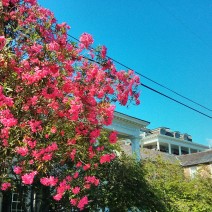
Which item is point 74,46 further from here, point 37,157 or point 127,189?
point 127,189

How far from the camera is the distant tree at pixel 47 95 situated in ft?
20.0

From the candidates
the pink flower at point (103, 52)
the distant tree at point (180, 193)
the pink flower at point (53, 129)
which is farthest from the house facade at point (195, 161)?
the pink flower at point (53, 129)

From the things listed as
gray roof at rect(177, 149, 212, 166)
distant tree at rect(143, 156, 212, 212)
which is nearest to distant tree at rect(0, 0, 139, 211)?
distant tree at rect(143, 156, 212, 212)

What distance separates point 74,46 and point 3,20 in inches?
62.3

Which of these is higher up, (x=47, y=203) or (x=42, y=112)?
(x=42, y=112)

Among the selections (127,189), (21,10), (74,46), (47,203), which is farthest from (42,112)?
(127,189)

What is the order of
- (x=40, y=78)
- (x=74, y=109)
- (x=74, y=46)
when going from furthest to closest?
(x=74, y=46) < (x=74, y=109) < (x=40, y=78)

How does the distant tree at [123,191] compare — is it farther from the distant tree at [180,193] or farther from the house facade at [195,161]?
the house facade at [195,161]

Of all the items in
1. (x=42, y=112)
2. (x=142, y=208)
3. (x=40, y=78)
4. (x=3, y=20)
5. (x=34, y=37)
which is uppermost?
(x=3, y=20)

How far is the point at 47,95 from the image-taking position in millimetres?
6188

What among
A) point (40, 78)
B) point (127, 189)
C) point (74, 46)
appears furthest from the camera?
point (127, 189)

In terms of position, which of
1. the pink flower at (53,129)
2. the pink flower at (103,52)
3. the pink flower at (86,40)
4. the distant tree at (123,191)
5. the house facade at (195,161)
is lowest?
the distant tree at (123,191)

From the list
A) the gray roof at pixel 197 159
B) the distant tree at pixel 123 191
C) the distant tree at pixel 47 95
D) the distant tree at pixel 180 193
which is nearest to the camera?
the distant tree at pixel 47 95

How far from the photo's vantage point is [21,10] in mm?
7457
